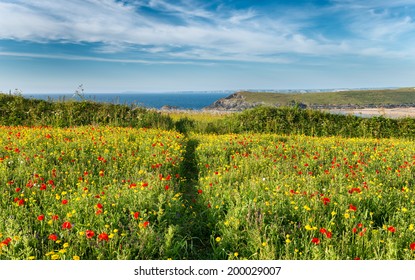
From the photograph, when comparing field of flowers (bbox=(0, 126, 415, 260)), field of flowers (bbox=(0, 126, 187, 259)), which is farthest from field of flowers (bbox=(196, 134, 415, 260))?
field of flowers (bbox=(0, 126, 187, 259))

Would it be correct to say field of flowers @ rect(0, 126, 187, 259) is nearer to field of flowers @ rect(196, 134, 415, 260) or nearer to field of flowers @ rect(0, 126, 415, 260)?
field of flowers @ rect(0, 126, 415, 260)

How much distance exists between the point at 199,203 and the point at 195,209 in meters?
0.14

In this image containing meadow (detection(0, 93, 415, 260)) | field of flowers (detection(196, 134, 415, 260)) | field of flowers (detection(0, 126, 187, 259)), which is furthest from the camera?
field of flowers (detection(196, 134, 415, 260))

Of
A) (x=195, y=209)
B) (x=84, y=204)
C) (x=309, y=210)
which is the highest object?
(x=84, y=204)

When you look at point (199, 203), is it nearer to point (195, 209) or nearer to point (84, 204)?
point (195, 209)

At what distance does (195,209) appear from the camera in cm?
627

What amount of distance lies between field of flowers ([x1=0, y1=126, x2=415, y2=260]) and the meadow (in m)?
0.02

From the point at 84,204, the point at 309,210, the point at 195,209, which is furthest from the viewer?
the point at 195,209

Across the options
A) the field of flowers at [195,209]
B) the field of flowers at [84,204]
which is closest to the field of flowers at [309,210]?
the field of flowers at [195,209]

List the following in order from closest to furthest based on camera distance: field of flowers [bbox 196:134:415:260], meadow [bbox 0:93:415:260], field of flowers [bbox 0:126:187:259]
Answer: field of flowers [bbox 0:126:187:259], meadow [bbox 0:93:415:260], field of flowers [bbox 196:134:415:260]

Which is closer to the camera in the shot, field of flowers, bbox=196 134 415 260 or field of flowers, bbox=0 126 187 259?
field of flowers, bbox=0 126 187 259

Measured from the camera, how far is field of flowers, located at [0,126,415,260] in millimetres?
4234

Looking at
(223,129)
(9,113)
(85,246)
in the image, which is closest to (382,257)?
(85,246)

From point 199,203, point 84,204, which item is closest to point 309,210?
point 199,203
